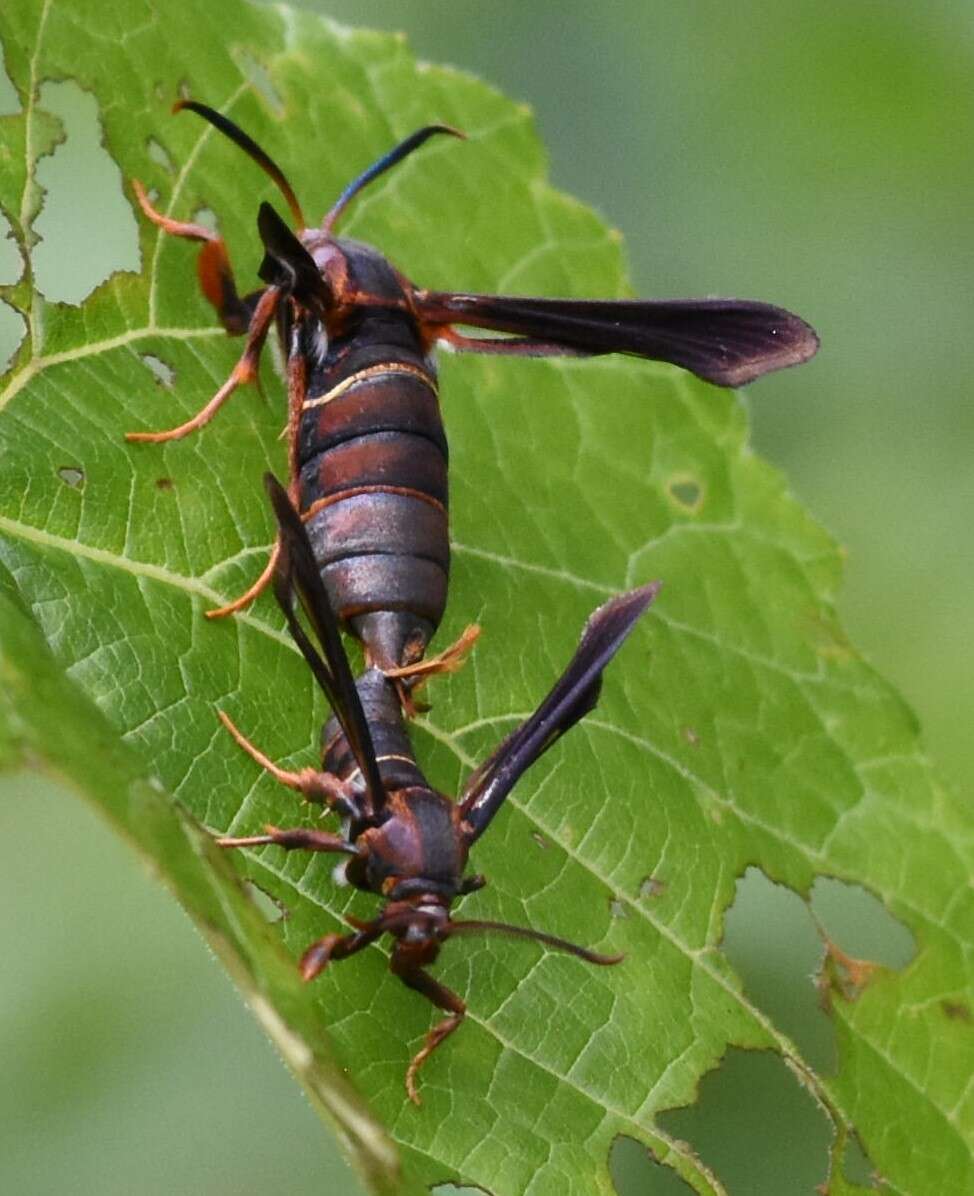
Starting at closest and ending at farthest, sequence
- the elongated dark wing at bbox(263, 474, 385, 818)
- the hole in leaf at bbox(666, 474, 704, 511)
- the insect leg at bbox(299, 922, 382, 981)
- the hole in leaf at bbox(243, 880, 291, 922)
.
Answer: the elongated dark wing at bbox(263, 474, 385, 818), the insect leg at bbox(299, 922, 382, 981), the hole in leaf at bbox(243, 880, 291, 922), the hole in leaf at bbox(666, 474, 704, 511)

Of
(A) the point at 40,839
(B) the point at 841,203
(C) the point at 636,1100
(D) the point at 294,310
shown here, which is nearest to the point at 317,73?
(D) the point at 294,310

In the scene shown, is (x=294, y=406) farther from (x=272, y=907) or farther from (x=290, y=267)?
(x=272, y=907)

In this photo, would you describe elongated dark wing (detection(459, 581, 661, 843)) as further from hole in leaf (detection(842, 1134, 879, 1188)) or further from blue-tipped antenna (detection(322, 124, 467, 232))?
blue-tipped antenna (detection(322, 124, 467, 232))

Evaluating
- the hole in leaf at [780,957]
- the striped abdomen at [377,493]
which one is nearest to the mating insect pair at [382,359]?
the striped abdomen at [377,493]

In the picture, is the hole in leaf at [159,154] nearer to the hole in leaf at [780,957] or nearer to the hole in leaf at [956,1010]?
the hole in leaf at [780,957]

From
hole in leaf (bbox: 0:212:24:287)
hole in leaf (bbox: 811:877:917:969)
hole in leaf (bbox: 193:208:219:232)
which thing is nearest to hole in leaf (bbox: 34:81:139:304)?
hole in leaf (bbox: 0:212:24:287)

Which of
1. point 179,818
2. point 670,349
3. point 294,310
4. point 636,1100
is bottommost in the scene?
point 636,1100

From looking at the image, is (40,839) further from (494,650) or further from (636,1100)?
(636,1100)
